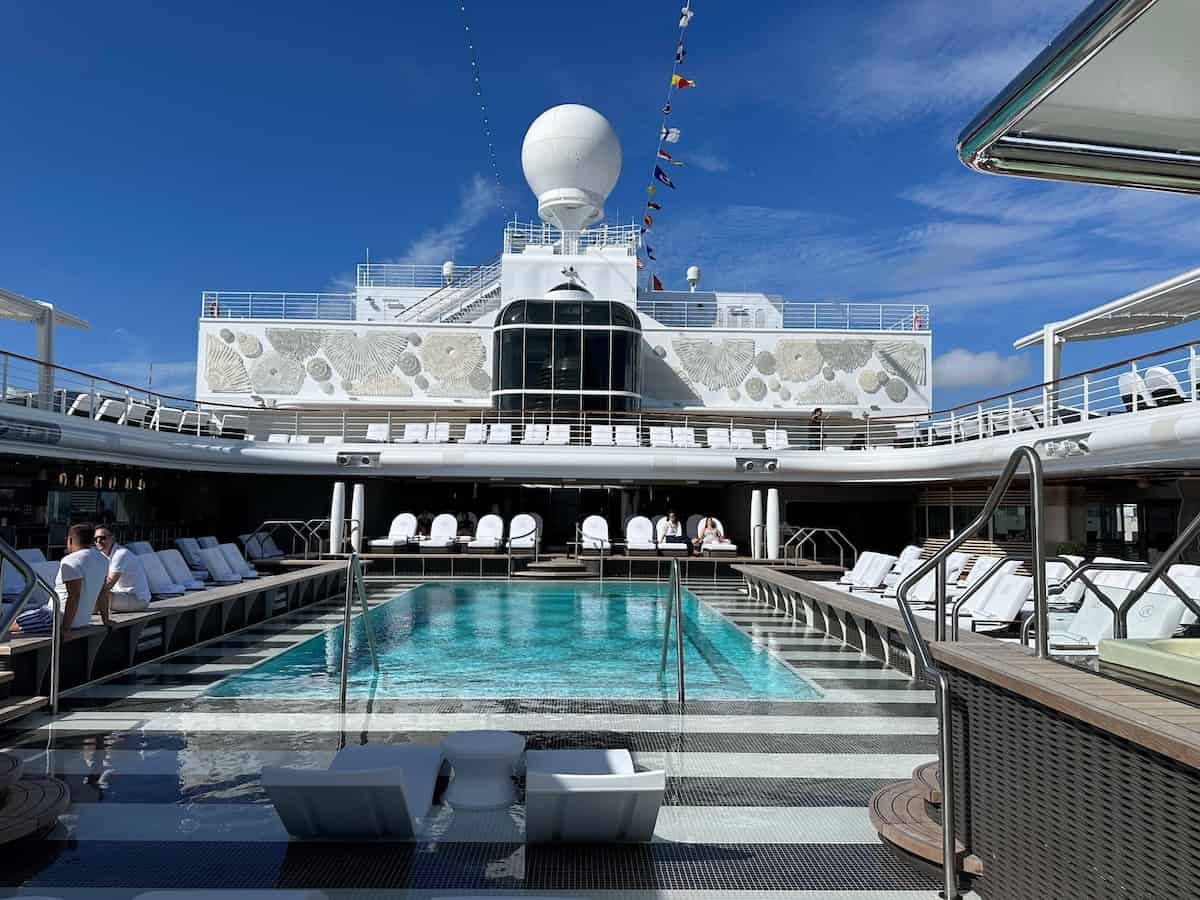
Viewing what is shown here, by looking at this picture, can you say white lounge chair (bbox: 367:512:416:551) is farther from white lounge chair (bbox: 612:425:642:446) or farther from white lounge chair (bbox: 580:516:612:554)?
white lounge chair (bbox: 612:425:642:446)

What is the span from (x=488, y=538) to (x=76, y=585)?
10597mm

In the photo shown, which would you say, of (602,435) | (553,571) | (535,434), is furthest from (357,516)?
(602,435)

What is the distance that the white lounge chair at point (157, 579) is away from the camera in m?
9.25

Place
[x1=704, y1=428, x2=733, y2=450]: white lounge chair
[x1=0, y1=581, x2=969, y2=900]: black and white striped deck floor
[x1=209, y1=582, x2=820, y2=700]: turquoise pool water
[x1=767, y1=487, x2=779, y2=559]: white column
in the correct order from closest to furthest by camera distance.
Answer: [x1=0, y1=581, x2=969, y2=900]: black and white striped deck floor → [x1=209, y1=582, x2=820, y2=700]: turquoise pool water → [x1=767, y1=487, x2=779, y2=559]: white column → [x1=704, y1=428, x2=733, y2=450]: white lounge chair

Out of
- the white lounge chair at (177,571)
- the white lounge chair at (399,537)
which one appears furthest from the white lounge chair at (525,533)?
the white lounge chair at (177,571)

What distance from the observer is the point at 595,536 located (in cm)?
1664

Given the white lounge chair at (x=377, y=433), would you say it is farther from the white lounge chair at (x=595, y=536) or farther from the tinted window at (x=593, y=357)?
the tinted window at (x=593, y=357)

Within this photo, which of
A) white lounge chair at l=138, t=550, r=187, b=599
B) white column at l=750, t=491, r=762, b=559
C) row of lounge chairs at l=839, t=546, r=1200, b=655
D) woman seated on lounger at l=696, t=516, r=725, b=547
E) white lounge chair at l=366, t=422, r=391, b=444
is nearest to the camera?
row of lounge chairs at l=839, t=546, r=1200, b=655

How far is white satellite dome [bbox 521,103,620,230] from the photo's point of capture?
26016 mm

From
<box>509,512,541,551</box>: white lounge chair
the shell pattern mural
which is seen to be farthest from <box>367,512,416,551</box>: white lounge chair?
the shell pattern mural

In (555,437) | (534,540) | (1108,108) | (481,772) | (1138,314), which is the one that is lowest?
(481,772)

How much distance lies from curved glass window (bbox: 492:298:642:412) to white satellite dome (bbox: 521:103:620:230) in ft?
18.2

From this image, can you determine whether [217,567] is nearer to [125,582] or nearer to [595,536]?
[125,582]

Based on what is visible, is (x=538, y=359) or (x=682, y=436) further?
(x=538, y=359)
